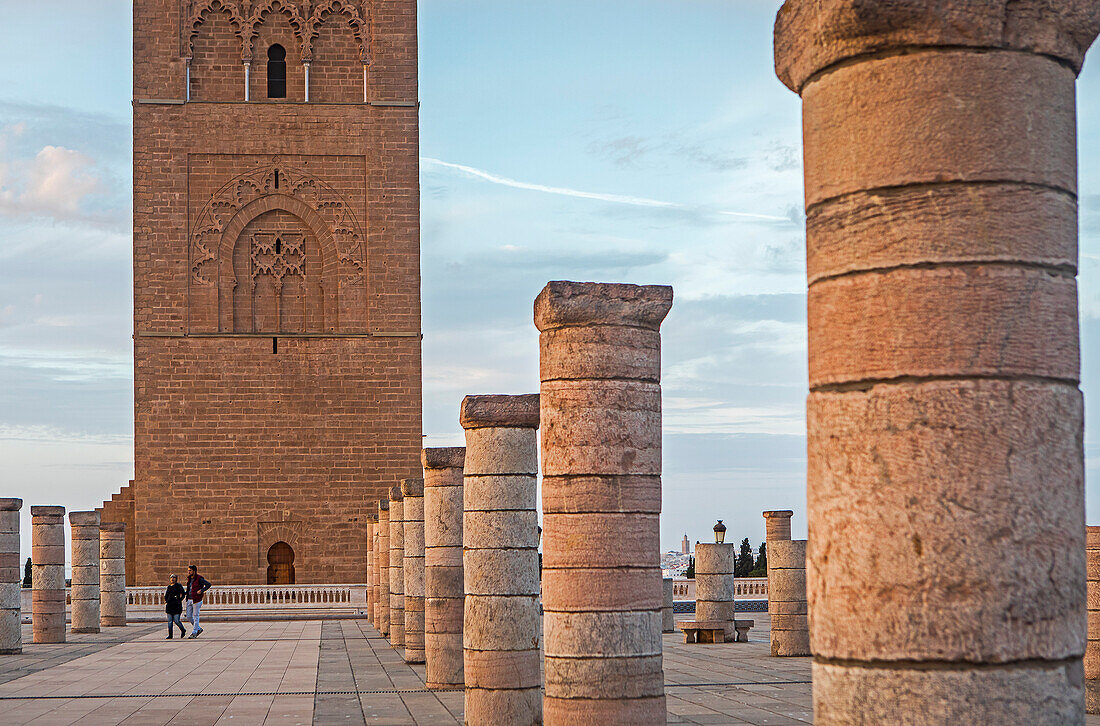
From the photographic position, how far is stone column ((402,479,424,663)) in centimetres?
1319

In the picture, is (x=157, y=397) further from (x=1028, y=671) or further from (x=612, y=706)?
(x=1028, y=671)

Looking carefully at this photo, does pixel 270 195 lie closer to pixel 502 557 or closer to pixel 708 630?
pixel 708 630

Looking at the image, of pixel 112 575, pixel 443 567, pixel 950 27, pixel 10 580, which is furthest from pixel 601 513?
pixel 112 575

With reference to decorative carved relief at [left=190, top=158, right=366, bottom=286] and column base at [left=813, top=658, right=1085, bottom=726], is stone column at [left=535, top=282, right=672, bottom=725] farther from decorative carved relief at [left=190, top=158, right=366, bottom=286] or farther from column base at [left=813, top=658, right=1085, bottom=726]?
decorative carved relief at [left=190, top=158, right=366, bottom=286]

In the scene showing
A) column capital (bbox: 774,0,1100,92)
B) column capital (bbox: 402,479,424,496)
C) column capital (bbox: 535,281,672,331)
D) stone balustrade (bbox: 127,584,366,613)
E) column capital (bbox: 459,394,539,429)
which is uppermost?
A: column capital (bbox: 774,0,1100,92)

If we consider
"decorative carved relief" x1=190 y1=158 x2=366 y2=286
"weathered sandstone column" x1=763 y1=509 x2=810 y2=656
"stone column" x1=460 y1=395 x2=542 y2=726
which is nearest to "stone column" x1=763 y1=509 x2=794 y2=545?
"weathered sandstone column" x1=763 y1=509 x2=810 y2=656

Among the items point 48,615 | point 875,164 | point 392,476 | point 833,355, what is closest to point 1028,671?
point 833,355

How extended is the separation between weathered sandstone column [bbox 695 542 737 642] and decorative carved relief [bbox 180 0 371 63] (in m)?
15.5

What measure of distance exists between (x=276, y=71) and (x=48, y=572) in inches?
552

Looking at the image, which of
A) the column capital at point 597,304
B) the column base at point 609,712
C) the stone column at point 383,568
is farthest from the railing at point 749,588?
the column capital at point 597,304

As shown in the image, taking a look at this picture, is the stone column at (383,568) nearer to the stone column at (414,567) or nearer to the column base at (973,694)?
the stone column at (414,567)

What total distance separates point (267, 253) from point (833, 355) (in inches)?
1030

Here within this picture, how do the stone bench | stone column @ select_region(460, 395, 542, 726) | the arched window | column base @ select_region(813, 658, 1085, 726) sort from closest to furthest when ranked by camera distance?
1. column base @ select_region(813, 658, 1085, 726)
2. stone column @ select_region(460, 395, 542, 726)
3. the stone bench
4. the arched window

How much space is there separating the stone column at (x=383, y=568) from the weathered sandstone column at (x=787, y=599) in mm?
5391
